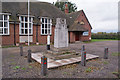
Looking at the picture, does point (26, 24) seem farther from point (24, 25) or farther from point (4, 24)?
point (4, 24)

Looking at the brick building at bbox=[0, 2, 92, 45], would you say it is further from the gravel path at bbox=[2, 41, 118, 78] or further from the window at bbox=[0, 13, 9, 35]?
the gravel path at bbox=[2, 41, 118, 78]

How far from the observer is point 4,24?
15.2 m

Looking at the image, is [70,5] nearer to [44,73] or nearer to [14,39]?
[14,39]

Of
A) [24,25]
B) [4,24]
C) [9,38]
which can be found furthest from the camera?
[24,25]

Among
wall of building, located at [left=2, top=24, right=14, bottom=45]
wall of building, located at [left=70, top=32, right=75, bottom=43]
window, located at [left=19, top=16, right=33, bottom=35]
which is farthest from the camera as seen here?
wall of building, located at [left=70, top=32, right=75, bottom=43]

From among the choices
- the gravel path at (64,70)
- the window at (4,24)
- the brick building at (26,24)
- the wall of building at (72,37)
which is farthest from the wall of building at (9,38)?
the wall of building at (72,37)

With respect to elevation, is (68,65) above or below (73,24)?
below

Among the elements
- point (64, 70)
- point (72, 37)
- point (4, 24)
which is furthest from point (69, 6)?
point (64, 70)

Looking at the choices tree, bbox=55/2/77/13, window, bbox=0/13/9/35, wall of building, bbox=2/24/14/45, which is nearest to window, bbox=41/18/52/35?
wall of building, bbox=2/24/14/45

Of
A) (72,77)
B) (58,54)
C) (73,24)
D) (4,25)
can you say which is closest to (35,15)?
(4,25)

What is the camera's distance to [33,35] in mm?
17438

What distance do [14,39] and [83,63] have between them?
537 inches

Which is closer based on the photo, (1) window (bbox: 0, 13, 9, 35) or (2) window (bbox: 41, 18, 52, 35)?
(1) window (bbox: 0, 13, 9, 35)

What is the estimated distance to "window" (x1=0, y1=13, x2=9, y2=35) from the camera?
48.3ft
